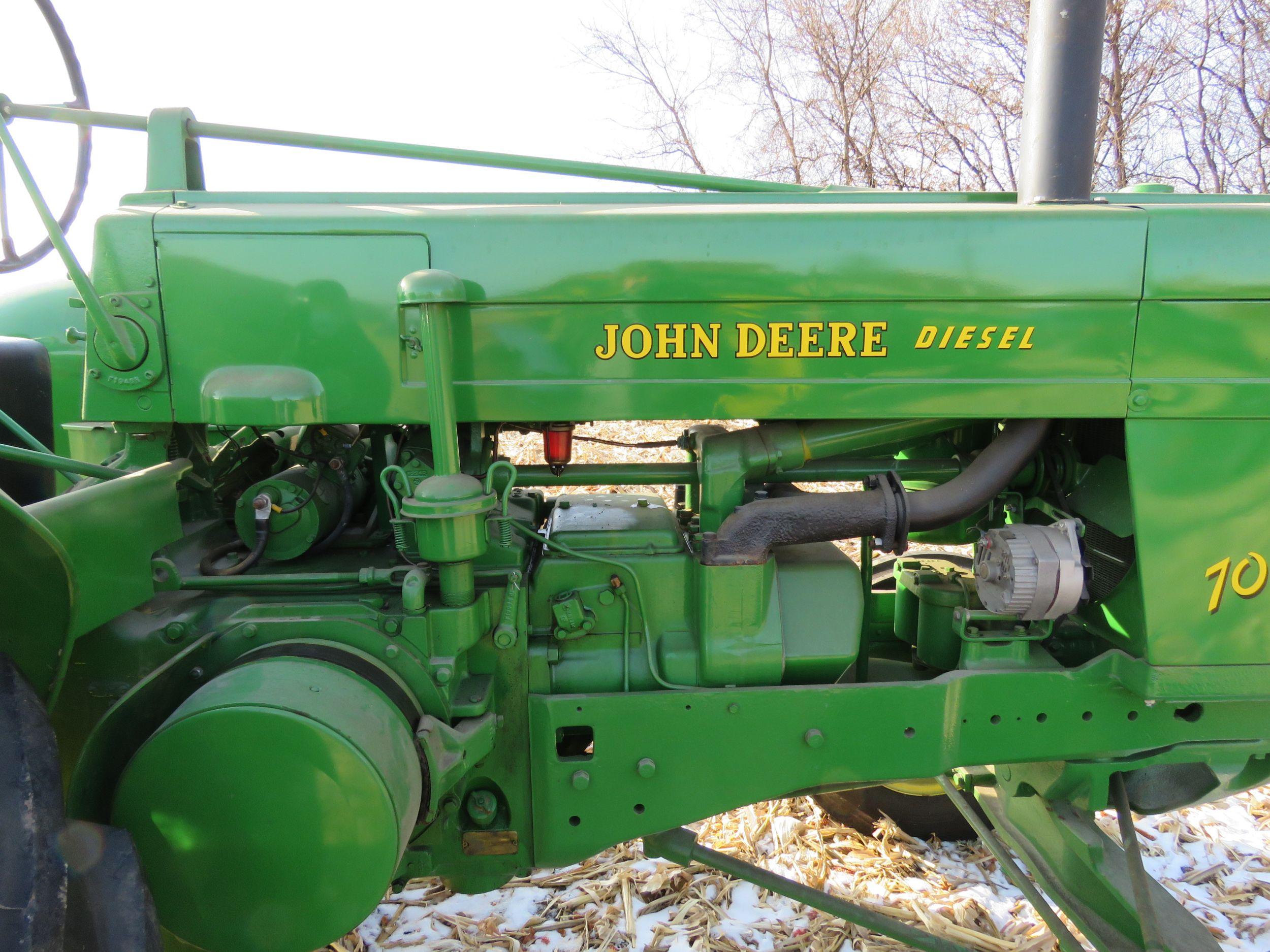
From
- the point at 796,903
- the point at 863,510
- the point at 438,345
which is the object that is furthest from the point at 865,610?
the point at 438,345

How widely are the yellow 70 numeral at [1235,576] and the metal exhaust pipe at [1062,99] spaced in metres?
0.97

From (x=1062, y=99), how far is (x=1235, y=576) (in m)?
1.26

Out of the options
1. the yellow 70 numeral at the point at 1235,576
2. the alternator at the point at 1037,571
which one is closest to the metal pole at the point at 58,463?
the alternator at the point at 1037,571

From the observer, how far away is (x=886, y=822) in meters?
3.12

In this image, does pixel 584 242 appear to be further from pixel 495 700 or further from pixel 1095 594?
pixel 1095 594

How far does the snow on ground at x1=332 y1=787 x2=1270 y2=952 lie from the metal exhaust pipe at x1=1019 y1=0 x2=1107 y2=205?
7.63 ft

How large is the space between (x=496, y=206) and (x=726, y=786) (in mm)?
1591

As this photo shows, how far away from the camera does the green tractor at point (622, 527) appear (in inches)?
64.1

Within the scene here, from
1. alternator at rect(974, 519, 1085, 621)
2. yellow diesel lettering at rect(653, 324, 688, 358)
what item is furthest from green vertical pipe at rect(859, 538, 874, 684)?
yellow diesel lettering at rect(653, 324, 688, 358)

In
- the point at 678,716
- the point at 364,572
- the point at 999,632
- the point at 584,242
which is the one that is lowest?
the point at 678,716

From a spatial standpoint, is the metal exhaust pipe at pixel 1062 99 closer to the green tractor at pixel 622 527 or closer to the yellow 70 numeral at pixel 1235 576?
the green tractor at pixel 622 527

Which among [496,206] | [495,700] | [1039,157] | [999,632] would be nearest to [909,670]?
[999,632]

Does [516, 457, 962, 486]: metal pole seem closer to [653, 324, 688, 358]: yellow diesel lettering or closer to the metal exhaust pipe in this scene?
[653, 324, 688, 358]: yellow diesel lettering

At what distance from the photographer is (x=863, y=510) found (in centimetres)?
204
